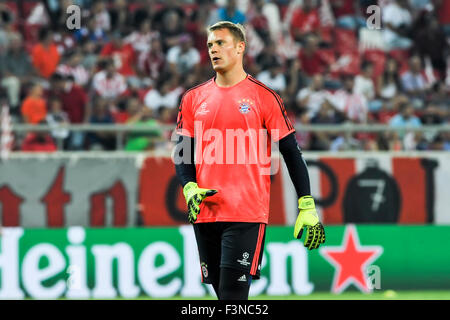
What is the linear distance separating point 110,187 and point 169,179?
2.71ft

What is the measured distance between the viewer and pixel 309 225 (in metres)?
6.58

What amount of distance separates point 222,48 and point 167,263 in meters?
6.48

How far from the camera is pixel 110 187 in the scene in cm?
1307

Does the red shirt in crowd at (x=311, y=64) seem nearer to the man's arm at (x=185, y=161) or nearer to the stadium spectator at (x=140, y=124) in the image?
the stadium spectator at (x=140, y=124)

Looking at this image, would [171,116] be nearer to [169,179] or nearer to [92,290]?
[169,179]

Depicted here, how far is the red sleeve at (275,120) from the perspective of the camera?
6.63m

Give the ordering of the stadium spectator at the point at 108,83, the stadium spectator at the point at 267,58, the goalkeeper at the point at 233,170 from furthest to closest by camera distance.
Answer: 1. the stadium spectator at the point at 267,58
2. the stadium spectator at the point at 108,83
3. the goalkeeper at the point at 233,170

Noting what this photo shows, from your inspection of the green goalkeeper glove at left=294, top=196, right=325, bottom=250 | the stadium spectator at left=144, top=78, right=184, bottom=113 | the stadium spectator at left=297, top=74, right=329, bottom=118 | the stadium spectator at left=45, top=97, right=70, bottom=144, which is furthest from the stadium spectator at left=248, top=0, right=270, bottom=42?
the green goalkeeper glove at left=294, top=196, right=325, bottom=250

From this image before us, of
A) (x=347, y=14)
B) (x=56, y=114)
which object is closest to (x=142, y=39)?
(x=56, y=114)

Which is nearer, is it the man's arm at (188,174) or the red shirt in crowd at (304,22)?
the man's arm at (188,174)

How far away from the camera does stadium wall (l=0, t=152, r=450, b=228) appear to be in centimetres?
1292

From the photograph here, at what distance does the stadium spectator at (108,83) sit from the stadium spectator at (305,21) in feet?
14.3

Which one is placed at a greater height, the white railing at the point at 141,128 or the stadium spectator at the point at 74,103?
the stadium spectator at the point at 74,103

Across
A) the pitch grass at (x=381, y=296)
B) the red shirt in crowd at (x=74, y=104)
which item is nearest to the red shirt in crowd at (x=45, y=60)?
the red shirt in crowd at (x=74, y=104)
